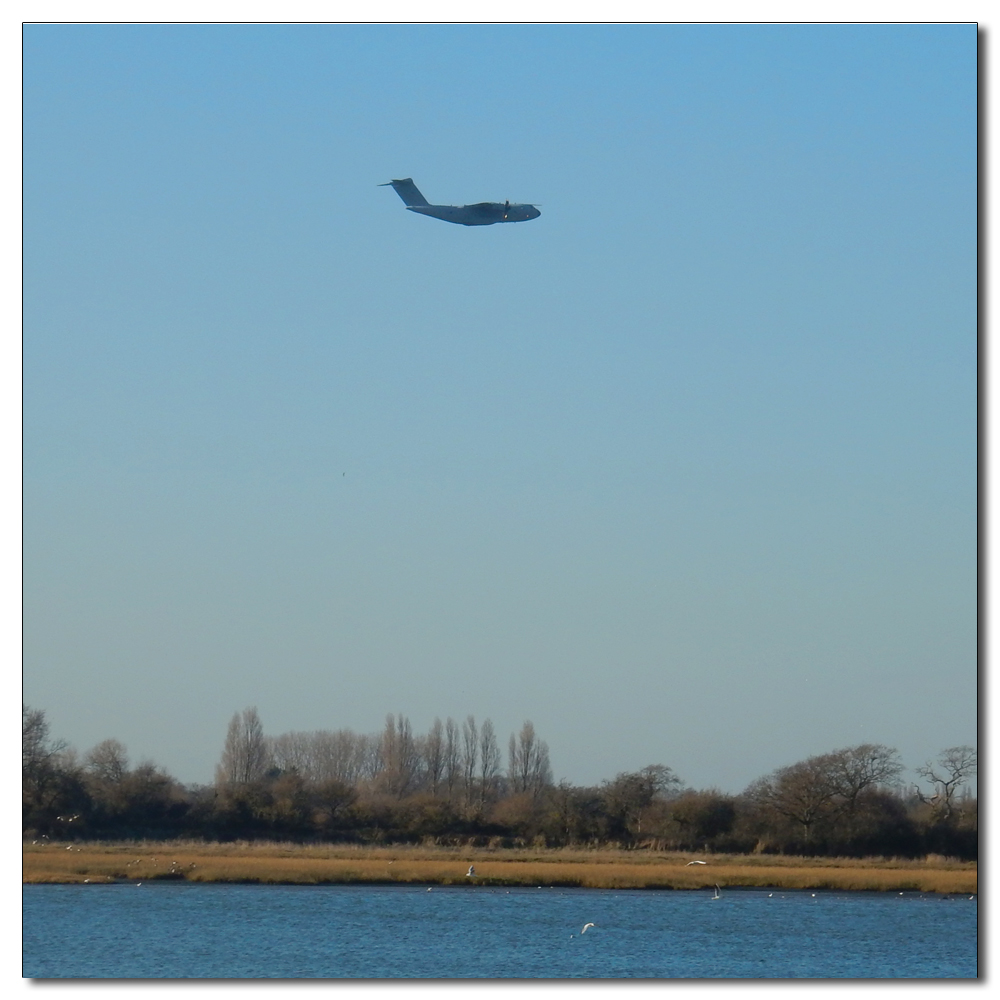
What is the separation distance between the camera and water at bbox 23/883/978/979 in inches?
1019

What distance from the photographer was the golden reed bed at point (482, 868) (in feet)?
136

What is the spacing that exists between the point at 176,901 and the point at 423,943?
10362mm

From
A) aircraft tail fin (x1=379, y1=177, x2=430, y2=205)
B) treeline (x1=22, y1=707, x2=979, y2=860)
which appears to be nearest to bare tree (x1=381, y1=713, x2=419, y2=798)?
treeline (x1=22, y1=707, x2=979, y2=860)

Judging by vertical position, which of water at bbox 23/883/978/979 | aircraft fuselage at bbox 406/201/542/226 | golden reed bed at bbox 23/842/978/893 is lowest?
golden reed bed at bbox 23/842/978/893

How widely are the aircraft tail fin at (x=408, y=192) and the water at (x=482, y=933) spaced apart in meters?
14.1

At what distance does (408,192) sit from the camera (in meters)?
28.0

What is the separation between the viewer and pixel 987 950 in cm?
1683

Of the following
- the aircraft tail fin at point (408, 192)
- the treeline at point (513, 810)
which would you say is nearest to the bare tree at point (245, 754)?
the treeline at point (513, 810)

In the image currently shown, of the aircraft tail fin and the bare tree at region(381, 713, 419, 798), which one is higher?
the aircraft tail fin

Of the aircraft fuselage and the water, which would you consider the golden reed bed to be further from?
the aircraft fuselage

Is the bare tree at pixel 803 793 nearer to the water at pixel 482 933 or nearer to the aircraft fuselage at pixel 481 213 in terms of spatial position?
the water at pixel 482 933

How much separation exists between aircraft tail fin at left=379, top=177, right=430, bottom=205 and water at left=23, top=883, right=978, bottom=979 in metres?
14.1

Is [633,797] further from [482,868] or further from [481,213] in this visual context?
[481,213]

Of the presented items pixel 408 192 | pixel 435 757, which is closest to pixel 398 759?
pixel 435 757
